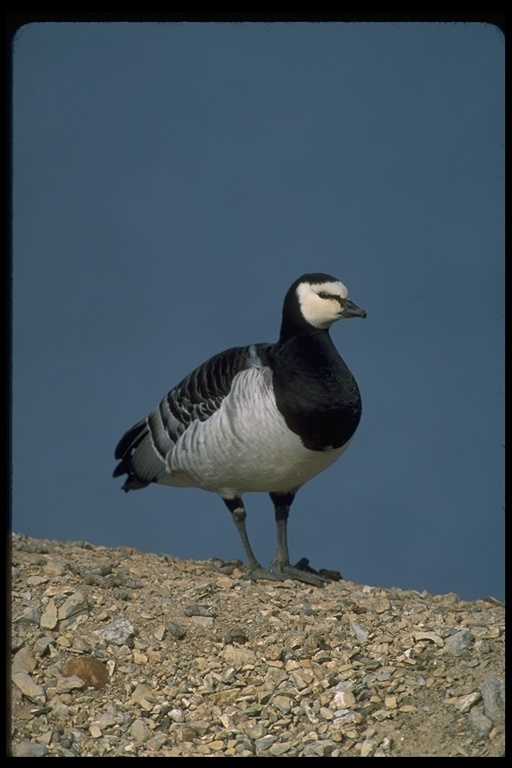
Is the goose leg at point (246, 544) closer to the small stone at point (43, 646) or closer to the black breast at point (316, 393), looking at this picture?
the black breast at point (316, 393)

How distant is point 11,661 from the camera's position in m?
6.77

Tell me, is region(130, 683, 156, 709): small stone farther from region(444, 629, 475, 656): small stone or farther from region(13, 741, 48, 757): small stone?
region(444, 629, 475, 656): small stone

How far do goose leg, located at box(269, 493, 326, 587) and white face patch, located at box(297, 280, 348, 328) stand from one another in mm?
1652

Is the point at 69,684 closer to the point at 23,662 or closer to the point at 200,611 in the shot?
the point at 23,662

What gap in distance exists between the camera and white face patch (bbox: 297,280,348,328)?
884 centimetres

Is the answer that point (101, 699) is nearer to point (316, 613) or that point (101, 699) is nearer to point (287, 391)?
point (316, 613)

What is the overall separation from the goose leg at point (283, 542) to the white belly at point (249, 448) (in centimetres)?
31

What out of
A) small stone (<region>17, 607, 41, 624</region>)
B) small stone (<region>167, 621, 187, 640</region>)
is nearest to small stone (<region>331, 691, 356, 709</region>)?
small stone (<region>167, 621, 187, 640</region>)

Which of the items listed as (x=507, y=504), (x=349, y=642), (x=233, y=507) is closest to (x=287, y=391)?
(x=233, y=507)

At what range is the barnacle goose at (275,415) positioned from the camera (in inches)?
338

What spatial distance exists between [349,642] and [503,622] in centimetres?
114

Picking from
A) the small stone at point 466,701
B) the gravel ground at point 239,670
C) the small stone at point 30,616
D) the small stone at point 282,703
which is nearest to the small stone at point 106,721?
the gravel ground at point 239,670

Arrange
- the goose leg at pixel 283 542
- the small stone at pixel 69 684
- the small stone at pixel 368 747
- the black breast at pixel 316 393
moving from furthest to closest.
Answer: the goose leg at pixel 283 542 < the black breast at pixel 316 393 < the small stone at pixel 69 684 < the small stone at pixel 368 747

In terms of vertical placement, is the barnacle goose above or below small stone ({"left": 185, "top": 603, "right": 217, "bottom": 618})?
above
